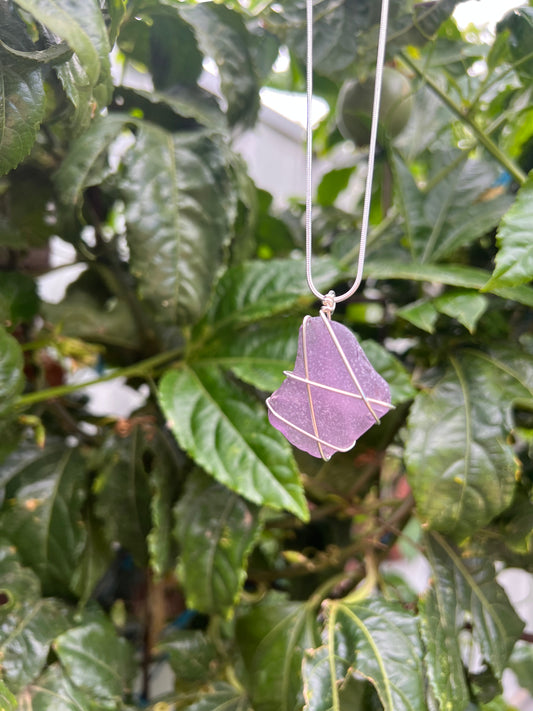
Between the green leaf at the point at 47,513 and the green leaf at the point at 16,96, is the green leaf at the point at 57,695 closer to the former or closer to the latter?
the green leaf at the point at 47,513

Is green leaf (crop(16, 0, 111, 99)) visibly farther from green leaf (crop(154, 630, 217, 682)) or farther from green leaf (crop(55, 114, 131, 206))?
green leaf (crop(154, 630, 217, 682))

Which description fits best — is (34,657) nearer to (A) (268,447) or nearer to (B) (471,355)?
(A) (268,447)

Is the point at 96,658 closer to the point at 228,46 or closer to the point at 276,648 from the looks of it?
the point at 276,648

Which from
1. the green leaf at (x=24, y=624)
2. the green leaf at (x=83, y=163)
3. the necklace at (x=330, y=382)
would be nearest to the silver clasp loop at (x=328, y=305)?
the necklace at (x=330, y=382)

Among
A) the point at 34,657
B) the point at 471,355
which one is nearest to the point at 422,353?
the point at 471,355

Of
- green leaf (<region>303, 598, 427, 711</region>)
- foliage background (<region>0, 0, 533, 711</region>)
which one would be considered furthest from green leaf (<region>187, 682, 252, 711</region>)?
green leaf (<region>303, 598, 427, 711</region>)

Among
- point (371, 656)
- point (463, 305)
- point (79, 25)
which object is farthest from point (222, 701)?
point (79, 25)

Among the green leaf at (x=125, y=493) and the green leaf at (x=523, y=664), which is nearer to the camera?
the green leaf at (x=125, y=493)
